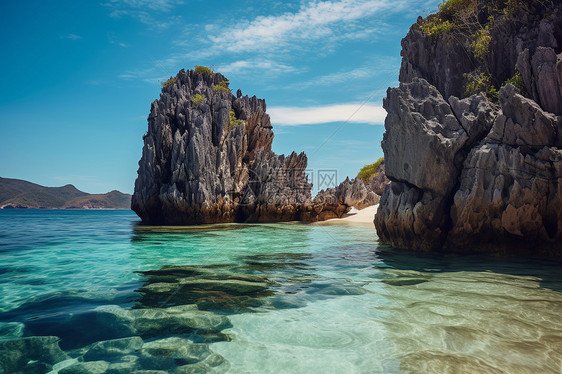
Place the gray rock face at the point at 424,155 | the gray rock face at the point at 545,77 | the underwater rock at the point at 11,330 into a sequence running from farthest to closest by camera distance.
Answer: the gray rock face at the point at 424,155
the gray rock face at the point at 545,77
the underwater rock at the point at 11,330

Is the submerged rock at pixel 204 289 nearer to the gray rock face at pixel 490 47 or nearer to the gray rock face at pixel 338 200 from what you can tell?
the gray rock face at pixel 490 47

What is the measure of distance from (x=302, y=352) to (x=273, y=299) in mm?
2377

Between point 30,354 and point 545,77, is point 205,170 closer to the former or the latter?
point 545,77

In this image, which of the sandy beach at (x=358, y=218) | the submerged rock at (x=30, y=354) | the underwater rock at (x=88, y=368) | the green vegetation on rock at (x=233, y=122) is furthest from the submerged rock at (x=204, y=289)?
the green vegetation on rock at (x=233, y=122)

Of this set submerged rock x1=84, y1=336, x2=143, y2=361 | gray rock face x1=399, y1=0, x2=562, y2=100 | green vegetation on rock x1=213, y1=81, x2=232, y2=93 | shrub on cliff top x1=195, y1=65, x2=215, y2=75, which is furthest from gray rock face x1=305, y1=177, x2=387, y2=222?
submerged rock x1=84, y1=336, x2=143, y2=361

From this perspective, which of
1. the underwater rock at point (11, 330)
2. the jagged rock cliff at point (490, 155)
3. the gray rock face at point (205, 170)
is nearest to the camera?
the underwater rock at point (11, 330)

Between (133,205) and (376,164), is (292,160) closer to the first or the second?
(133,205)

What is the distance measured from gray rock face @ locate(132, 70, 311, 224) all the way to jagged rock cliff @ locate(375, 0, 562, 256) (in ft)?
71.1

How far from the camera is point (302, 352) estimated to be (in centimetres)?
470

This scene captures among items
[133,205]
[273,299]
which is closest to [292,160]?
[133,205]

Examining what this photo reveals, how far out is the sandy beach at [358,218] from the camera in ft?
97.2

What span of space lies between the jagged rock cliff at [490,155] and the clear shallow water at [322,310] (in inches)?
45.2

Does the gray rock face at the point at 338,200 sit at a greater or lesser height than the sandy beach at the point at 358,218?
greater

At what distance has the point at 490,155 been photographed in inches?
421
